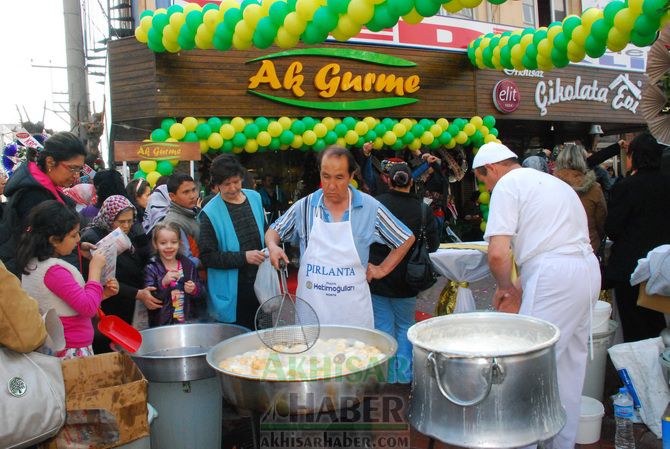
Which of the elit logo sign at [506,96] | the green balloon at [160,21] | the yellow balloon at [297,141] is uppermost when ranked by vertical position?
the green balloon at [160,21]

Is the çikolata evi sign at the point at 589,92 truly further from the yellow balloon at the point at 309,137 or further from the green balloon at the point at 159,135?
the green balloon at the point at 159,135

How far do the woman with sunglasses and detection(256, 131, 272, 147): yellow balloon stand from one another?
571 centimetres

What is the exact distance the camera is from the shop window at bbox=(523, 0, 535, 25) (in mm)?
14623

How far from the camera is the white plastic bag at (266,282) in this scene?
13.3 ft

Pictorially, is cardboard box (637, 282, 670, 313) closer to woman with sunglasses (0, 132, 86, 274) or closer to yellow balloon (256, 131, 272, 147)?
woman with sunglasses (0, 132, 86, 274)

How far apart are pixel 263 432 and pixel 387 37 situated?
9.75m

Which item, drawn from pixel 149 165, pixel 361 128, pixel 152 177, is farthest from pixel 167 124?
pixel 361 128

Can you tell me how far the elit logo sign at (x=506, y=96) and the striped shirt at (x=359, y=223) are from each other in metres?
9.54

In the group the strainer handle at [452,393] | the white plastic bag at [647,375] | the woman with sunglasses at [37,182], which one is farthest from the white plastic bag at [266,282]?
the white plastic bag at [647,375]

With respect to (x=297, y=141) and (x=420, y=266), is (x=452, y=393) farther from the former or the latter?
(x=297, y=141)

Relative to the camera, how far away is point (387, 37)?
11.2m

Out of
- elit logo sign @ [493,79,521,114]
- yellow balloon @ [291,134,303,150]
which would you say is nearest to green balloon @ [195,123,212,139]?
yellow balloon @ [291,134,303,150]

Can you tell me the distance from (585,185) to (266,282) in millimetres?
3296

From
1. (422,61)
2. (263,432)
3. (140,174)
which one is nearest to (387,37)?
(422,61)
